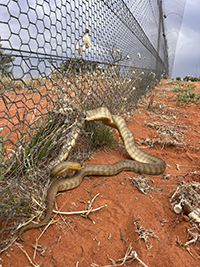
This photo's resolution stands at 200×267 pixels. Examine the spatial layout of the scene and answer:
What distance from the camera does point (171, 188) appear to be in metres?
2.64

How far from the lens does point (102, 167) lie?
277 centimetres

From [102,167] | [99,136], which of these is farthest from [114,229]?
[99,136]

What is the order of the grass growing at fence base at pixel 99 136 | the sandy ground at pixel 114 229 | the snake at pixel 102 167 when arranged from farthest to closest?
the grass growing at fence base at pixel 99 136 → the snake at pixel 102 167 → the sandy ground at pixel 114 229

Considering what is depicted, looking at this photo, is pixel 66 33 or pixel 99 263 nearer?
pixel 99 263

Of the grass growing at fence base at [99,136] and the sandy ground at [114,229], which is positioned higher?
the grass growing at fence base at [99,136]

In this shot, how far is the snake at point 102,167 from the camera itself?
82.4 inches

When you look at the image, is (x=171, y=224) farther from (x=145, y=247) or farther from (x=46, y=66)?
(x=46, y=66)

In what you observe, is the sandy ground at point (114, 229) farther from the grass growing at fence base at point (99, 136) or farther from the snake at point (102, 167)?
the grass growing at fence base at point (99, 136)

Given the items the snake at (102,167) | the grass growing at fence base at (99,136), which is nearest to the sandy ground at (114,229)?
the snake at (102,167)

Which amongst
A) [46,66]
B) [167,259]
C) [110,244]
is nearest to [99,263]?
[110,244]

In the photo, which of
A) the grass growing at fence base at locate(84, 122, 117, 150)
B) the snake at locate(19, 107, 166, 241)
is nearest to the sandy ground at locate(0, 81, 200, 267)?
the snake at locate(19, 107, 166, 241)

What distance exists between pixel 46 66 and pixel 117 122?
63.5 inches

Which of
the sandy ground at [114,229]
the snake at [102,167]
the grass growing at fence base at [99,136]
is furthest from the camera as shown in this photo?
the grass growing at fence base at [99,136]

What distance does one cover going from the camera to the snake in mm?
2093
